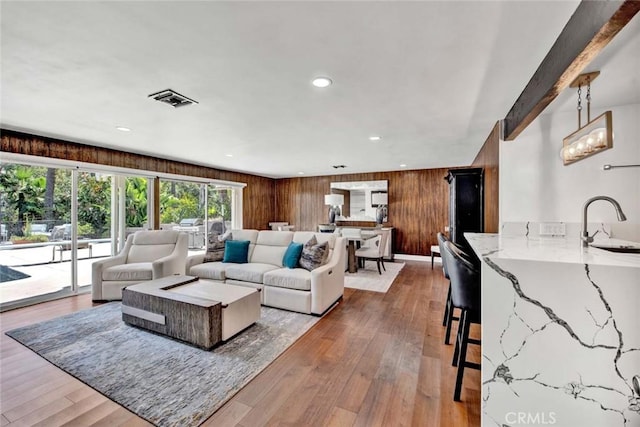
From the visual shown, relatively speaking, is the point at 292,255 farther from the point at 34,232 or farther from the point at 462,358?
the point at 34,232

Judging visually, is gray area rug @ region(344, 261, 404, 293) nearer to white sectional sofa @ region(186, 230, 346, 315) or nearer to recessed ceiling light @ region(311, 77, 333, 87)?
white sectional sofa @ region(186, 230, 346, 315)

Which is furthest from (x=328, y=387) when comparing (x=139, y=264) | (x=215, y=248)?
(x=139, y=264)

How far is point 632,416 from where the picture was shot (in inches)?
48.7

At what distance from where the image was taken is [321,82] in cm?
218

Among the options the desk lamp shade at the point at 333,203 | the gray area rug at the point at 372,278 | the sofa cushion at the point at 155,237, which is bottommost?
the gray area rug at the point at 372,278

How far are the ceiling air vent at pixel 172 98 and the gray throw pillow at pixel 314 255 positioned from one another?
7.22 ft

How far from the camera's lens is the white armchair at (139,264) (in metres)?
3.82

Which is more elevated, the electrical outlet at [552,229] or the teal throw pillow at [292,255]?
the electrical outlet at [552,229]

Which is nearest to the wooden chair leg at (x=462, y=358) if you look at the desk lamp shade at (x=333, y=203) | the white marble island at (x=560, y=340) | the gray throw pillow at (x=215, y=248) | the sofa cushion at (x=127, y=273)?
the white marble island at (x=560, y=340)

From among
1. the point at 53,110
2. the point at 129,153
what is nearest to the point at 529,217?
the point at 53,110

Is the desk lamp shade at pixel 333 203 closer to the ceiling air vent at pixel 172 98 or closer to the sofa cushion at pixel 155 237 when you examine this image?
the sofa cushion at pixel 155 237

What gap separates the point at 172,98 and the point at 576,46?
2.89 meters

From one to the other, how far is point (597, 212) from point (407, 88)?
2.25 metres

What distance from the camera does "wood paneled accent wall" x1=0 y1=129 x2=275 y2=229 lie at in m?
3.61
